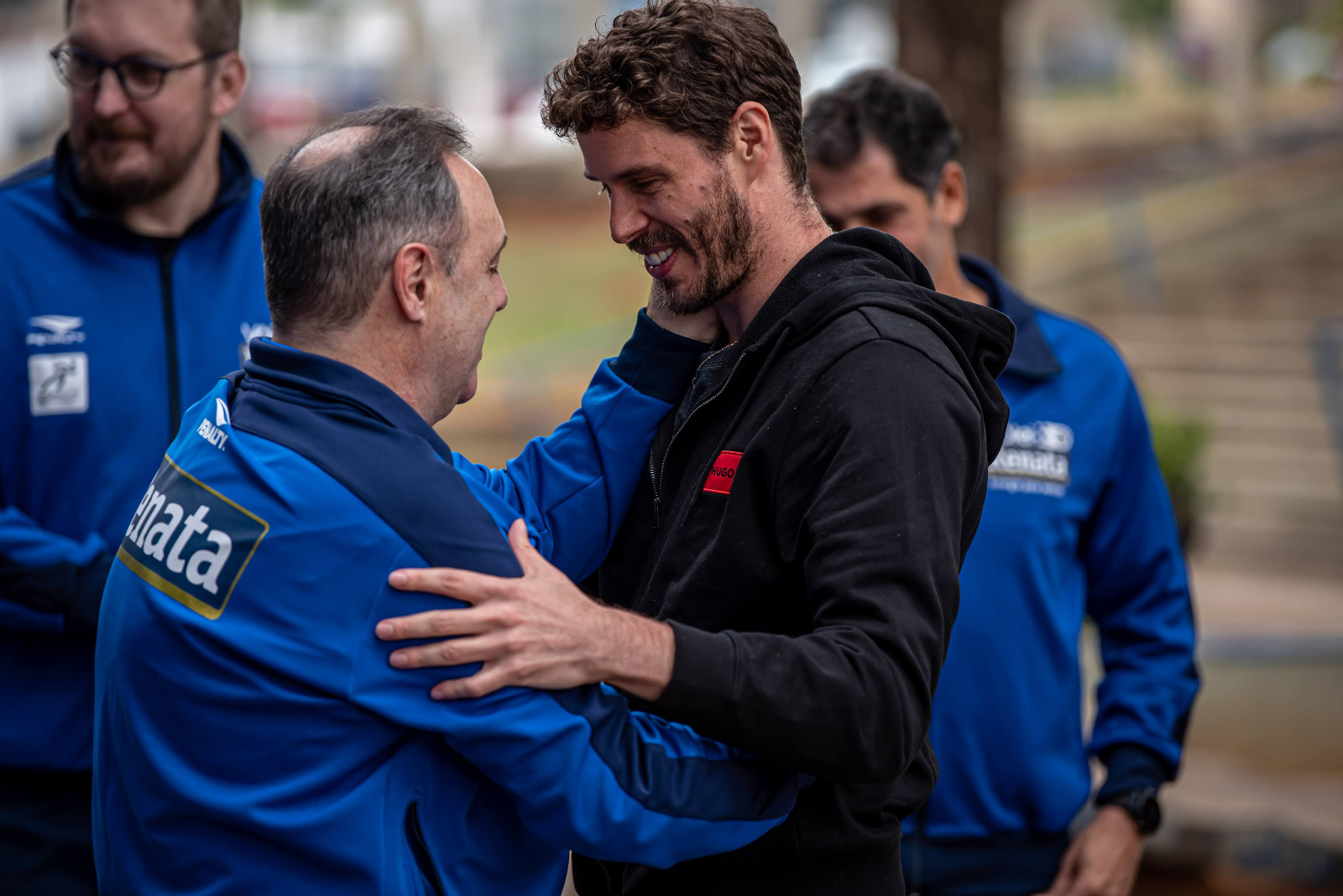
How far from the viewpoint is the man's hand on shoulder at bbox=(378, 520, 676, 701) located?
5.45 feet

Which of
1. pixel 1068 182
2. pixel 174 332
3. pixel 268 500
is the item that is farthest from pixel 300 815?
pixel 1068 182

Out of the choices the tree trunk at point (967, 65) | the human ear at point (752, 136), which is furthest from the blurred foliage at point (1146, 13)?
the human ear at point (752, 136)

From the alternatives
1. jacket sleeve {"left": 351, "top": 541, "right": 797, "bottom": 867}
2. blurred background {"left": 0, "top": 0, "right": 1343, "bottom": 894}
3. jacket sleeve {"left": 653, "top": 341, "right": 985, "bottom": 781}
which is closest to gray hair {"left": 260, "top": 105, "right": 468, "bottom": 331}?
jacket sleeve {"left": 351, "top": 541, "right": 797, "bottom": 867}

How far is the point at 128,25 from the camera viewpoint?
2.84 metres

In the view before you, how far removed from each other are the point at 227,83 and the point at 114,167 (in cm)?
38

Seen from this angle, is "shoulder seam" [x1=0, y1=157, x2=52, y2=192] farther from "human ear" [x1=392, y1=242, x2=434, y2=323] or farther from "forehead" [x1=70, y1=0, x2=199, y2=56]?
"human ear" [x1=392, y1=242, x2=434, y2=323]

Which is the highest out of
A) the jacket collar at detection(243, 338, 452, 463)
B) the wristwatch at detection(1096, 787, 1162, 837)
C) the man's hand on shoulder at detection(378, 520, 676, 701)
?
the jacket collar at detection(243, 338, 452, 463)

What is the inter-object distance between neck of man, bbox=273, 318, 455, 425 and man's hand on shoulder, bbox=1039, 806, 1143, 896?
163 centimetres

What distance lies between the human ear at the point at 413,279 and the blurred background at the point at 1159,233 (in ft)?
2.68

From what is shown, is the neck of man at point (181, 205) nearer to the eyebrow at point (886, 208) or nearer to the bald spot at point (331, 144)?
the bald spot at point (331, 144)

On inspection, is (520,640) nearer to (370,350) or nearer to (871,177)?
(370,350)

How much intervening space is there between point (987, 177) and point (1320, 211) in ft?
34.7

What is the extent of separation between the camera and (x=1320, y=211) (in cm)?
1405

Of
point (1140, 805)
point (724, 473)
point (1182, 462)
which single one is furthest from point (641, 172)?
point (1182, 462)
